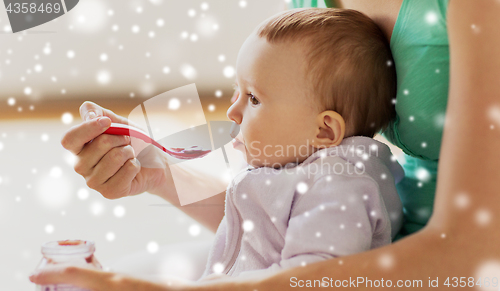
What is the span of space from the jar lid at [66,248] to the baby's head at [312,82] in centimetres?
28

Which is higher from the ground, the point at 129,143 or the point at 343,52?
the point at 343,52

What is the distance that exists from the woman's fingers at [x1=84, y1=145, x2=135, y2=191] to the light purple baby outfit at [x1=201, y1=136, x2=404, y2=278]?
8.3 inches

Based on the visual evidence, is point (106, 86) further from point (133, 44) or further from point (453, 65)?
point (453, 65)

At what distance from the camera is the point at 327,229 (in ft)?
1.63

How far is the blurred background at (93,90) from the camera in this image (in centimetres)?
137

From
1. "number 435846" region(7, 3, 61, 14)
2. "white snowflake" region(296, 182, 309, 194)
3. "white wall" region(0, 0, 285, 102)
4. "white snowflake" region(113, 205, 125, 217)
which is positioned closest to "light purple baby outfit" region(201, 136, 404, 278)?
"white snowflake" region(296, 182, 309, 194)

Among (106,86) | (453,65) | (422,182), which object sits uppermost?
(453,65)

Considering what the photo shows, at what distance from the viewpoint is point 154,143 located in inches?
31.7

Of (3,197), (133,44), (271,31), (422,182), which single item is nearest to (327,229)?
(422,182)

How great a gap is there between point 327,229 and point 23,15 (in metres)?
2.27

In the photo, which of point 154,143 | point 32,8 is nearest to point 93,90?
point 32,8

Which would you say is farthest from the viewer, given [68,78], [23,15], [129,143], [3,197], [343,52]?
[68,78]

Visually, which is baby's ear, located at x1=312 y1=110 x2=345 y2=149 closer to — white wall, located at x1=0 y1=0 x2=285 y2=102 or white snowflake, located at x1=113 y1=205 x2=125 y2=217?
white snowflake, located at x1=113 y1=205 x2=125 y2=217

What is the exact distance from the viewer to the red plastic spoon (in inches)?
28.0
